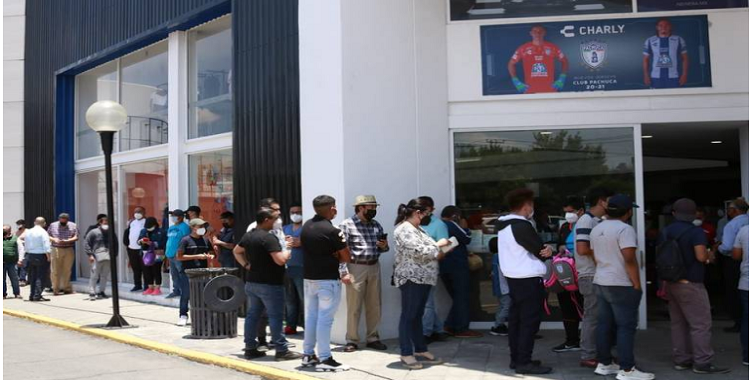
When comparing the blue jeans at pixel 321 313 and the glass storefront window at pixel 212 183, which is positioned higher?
the glass storefront window at pixel 212 183

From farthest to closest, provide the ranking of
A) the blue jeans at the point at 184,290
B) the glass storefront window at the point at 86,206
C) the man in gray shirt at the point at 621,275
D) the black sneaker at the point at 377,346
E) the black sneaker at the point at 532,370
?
the glass storefront window at the point at 86,206
the blue jeans at the point at 184,290
the black sneaker at the point at 377,346
the black sneaker at the point at 532,370
the man in gray shirt at the point at 621,275

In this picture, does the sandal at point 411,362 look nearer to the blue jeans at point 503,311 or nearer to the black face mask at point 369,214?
the black face mask at point 369,214

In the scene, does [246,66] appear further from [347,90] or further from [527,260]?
[527,260]

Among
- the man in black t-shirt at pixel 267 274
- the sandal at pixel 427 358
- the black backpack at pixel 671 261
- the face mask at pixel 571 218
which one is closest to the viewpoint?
the black backpack at pixel 671 261

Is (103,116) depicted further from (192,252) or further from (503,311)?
(503,311)

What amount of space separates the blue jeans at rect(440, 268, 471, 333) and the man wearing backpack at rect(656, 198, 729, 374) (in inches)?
107

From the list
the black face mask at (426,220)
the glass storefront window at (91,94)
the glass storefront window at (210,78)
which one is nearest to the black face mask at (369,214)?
the black face mask at (426,220)

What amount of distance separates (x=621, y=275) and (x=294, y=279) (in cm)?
440

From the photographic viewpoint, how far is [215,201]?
13070 mm

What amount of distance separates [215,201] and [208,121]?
4.73 ft

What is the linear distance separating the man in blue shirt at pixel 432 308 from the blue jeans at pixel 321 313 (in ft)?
5.04

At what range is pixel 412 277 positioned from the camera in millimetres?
7555

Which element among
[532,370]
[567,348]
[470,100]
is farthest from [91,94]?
[532,370]

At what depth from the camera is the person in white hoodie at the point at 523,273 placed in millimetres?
7027
